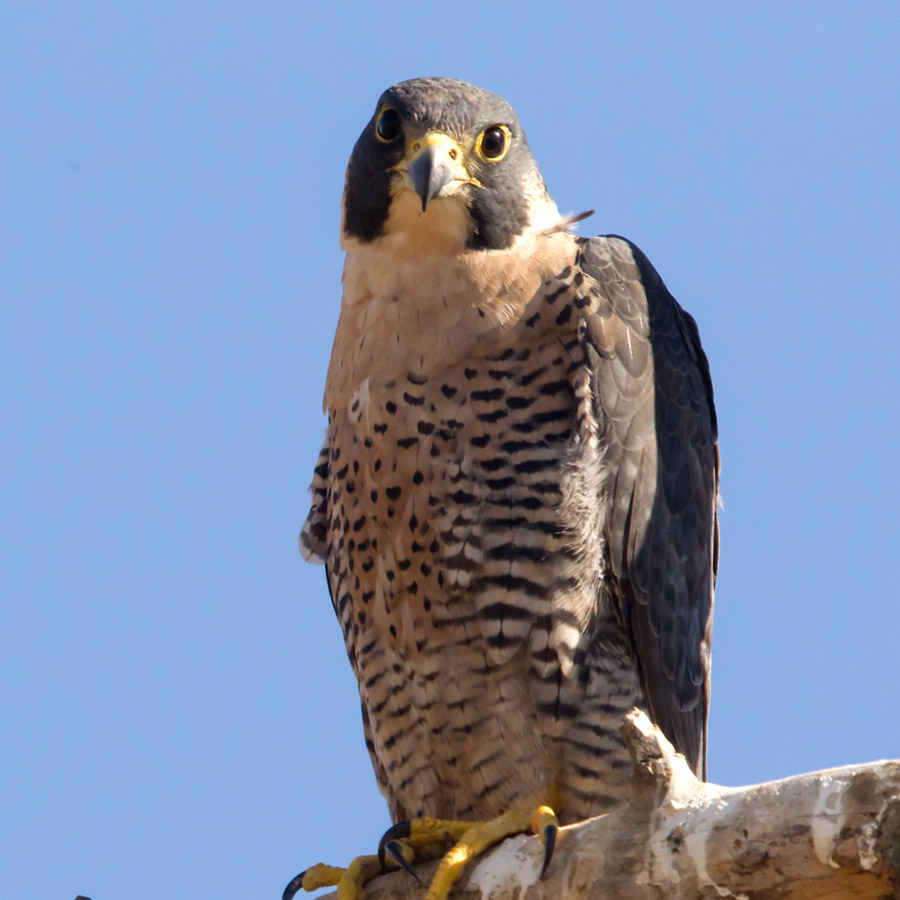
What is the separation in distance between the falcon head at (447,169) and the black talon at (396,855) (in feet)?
6.46

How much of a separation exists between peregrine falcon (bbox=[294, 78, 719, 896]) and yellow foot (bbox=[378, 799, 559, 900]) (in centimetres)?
1

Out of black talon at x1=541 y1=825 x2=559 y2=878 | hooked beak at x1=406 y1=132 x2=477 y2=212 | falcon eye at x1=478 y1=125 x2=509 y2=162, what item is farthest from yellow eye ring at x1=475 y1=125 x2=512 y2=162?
black talon at x1=541 y1=825 x2=559 y2=878

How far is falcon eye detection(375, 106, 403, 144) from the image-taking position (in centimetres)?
462

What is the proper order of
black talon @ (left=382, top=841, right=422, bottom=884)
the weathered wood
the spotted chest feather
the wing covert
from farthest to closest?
the wing covert, the spotted chest feather, black talon @ (left=382, top=841, right=422, bottom=884), the weathered wood

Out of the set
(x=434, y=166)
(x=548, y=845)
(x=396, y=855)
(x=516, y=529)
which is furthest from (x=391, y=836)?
(x=434, y=166)

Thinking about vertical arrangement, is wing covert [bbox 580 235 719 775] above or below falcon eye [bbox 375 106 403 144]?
below

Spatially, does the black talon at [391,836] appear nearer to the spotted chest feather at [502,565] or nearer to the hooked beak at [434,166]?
the spotted chest feather at [502,565]

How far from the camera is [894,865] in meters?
2.88

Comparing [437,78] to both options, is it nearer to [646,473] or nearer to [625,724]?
[646,473]

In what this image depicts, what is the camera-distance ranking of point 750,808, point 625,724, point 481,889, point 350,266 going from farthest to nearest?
point 350,266 < point 481,889 < point 625,724 < point 750,808

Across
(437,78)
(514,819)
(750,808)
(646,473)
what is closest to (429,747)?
(514,819)

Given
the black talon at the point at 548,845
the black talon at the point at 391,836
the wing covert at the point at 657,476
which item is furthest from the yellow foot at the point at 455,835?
the wing covert at the point at 657,476

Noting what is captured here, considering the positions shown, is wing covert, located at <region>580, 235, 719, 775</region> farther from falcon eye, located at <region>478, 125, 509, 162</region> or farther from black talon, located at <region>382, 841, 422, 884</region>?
black talon, located at <region>382, 841, 422, 884</region>

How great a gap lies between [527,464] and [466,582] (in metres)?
0.42
